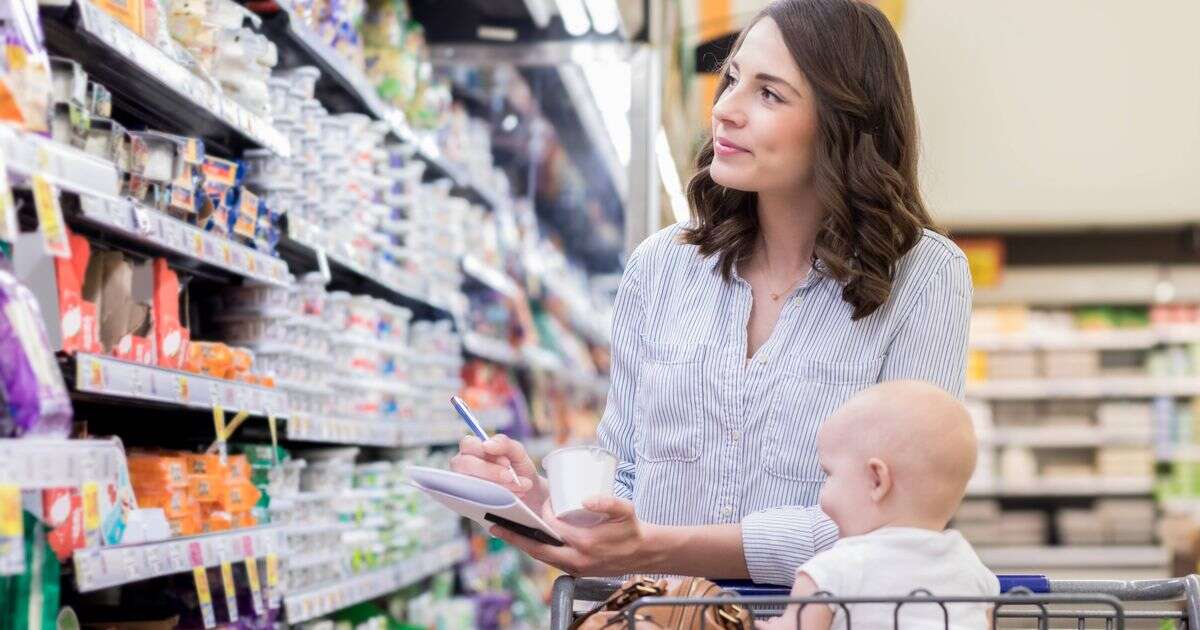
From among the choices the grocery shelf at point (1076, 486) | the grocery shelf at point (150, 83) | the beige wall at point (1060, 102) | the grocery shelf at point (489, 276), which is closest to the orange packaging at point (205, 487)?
the grocery shelf at point (150, 83)

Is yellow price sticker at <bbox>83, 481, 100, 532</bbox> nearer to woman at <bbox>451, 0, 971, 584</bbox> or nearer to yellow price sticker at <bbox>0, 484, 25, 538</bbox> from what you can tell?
yellow price sticker at <bbox>0, 484, 25, 538</bbox>

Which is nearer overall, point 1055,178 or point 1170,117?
point 1170,117

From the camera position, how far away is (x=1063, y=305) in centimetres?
1080

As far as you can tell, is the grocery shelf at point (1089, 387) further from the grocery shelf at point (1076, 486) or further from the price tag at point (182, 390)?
the price tag at point (182, 390)

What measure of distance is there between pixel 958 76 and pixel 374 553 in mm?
5299

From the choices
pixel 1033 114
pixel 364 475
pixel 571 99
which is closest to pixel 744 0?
pixel 571 99

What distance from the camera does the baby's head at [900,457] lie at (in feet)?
4.74

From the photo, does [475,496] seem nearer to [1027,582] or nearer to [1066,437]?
[1027,582]

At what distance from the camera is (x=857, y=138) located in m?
1.94

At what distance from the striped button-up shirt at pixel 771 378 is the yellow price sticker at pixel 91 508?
0.75 m

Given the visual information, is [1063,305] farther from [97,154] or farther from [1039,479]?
[97,154]

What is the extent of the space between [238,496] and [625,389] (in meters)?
0.92

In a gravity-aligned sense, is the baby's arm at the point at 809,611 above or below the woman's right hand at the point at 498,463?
below

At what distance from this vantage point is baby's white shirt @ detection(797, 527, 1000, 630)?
143 cm
